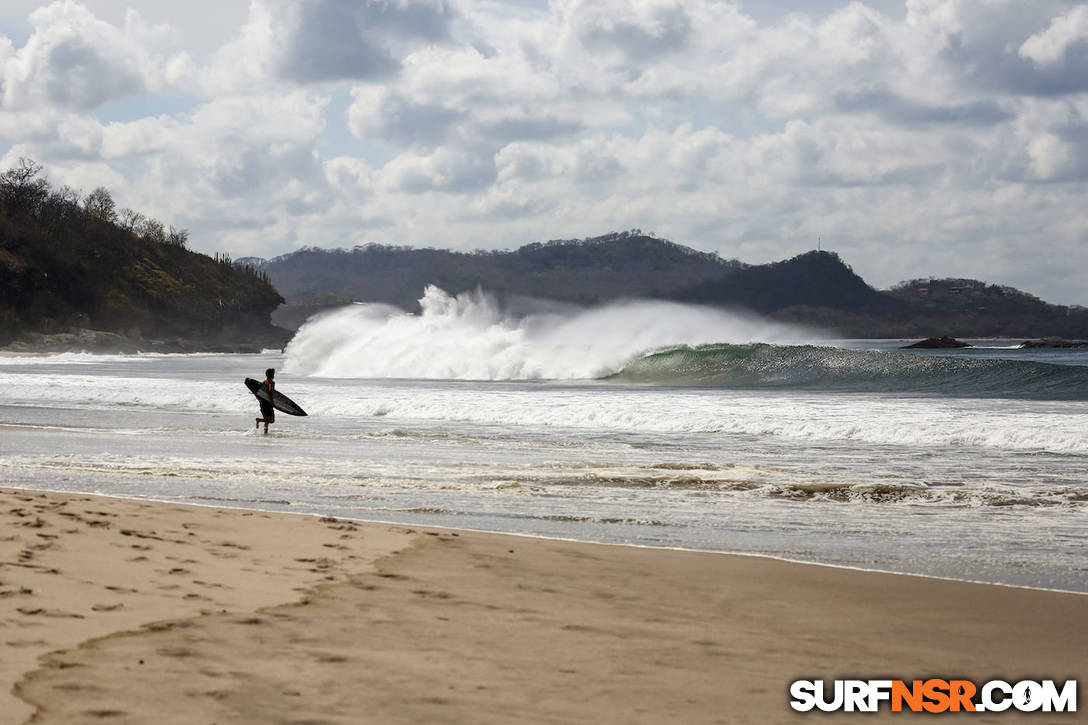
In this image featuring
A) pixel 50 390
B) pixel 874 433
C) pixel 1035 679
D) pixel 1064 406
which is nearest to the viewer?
pixel 1035 679

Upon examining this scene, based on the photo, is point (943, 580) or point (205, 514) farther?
point (205, 514)

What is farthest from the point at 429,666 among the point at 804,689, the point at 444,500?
the point at 444,500

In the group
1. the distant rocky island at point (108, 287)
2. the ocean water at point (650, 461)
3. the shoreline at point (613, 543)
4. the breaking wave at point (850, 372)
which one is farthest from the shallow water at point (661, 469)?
the distant rocky island at point (108, 287)

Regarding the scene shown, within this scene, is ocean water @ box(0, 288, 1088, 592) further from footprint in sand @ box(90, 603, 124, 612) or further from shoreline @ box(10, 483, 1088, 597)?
footprint in sand @ box(90, 603, 124, 612)

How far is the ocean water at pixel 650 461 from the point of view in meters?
9.01

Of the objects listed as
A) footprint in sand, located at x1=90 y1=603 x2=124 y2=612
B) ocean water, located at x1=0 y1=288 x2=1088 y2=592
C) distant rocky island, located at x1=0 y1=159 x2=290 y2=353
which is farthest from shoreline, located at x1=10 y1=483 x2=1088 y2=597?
distant rocky island, located at x1=0 y1=159 x2=290 y2=353

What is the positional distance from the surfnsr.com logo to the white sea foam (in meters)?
34.2

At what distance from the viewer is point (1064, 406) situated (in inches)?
831

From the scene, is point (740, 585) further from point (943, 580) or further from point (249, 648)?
point (249, 648)

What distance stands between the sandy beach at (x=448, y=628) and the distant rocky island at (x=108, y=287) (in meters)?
92.7

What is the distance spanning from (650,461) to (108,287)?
12248 centimetres

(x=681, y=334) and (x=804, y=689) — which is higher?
(x=681, y=334)

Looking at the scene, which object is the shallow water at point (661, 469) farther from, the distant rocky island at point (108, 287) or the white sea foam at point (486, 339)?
the distant rocky island at point (108, 287)

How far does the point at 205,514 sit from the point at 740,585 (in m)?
4.67
